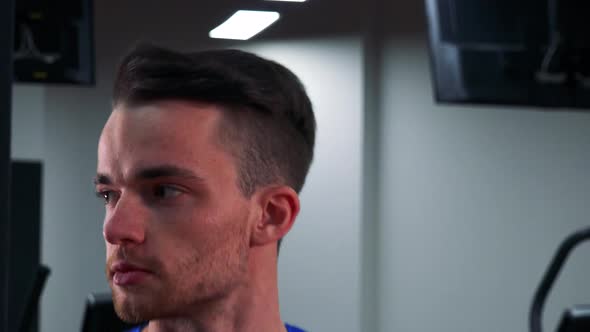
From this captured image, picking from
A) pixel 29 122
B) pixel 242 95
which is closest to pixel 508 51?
pixel 242 95

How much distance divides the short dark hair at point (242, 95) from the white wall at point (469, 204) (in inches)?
133

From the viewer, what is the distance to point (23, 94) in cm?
703

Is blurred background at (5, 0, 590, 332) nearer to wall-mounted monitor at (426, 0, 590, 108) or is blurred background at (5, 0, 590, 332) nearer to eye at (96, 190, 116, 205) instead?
wall-mounted monitor at (426, 0, 590, 108)

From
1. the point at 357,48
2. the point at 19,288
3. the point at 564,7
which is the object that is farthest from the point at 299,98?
the point at 19,288

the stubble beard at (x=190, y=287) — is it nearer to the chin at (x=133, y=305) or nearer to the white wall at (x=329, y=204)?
the chin at (x=133, y=305)

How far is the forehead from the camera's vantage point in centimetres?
96

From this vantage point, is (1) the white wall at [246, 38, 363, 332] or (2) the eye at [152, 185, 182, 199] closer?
(2) the eye at [152, 185, 182, 199]

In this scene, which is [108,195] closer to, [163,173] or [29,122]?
[163,173]

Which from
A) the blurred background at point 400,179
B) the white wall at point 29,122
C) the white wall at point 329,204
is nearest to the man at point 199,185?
the blurred background at point 400,179

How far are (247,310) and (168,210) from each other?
5.9 inches

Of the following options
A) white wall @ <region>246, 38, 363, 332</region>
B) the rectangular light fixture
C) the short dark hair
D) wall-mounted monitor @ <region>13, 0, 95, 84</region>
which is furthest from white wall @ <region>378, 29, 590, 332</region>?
the short dark hair

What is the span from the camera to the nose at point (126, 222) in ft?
3.06

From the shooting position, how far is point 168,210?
95 cm

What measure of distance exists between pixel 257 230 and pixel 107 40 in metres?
5.72
